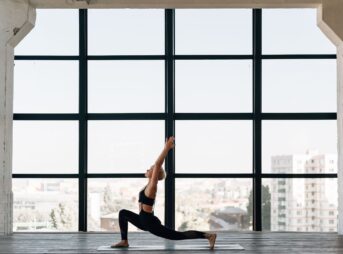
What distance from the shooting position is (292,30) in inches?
481

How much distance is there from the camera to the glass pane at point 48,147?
12250mm

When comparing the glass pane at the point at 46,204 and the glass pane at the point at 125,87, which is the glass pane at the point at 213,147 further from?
the glass pane at the point at 46,204

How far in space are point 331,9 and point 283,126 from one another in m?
2.20

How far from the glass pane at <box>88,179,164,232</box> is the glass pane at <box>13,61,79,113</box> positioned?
1.38m

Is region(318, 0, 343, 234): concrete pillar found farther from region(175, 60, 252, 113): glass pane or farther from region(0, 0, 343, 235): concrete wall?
region(175, 60, 252, 113): glass pane

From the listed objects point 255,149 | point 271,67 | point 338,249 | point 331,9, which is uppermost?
point 331,9

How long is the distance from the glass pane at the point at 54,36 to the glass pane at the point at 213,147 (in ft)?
7.54

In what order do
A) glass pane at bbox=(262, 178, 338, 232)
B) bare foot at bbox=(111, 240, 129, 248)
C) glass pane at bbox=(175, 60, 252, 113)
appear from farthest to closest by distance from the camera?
glass pane at bbox=(175, 60, 252, 113), glass pane at bbox=(262, 178, 338, 232), bare foot at bbox=(111, 240, 129, 248)

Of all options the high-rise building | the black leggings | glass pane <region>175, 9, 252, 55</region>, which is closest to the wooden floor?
the black leggings

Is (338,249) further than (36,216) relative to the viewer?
No

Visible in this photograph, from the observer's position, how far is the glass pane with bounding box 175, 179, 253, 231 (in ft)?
40.0

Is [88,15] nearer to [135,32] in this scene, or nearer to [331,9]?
[135,32]

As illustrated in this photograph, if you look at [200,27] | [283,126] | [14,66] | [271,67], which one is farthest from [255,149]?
[14,66]

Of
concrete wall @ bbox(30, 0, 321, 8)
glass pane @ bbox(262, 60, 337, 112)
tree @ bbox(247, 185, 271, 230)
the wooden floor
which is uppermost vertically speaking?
concrete wall @ bbox(30, 0, 321, 8)
